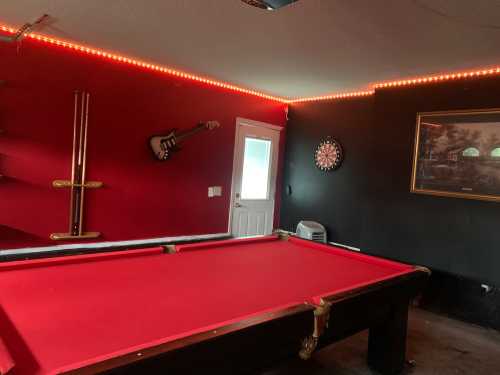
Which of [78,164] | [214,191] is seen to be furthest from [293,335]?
[214,191]

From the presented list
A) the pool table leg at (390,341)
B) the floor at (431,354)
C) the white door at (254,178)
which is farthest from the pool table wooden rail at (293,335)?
the white door at (254,178)

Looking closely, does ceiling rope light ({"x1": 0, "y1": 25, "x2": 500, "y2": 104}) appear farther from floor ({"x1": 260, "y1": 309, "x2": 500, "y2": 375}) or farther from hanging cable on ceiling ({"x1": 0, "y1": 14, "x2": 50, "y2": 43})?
floor ({"x1": 260, "y1": 309, "x2": 500, "y2": 375})

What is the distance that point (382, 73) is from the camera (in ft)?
11.7

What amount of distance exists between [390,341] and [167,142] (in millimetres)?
2890

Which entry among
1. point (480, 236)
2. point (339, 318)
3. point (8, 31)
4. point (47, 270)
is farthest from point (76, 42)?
point (480, 236)

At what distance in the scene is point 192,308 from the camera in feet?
4.85

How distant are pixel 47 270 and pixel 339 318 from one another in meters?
1.49

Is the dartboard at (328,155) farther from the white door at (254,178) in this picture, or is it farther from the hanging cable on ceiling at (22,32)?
the hanging cable on ceiling at (22,32)

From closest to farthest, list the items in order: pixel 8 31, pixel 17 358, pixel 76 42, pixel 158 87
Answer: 1. pixel 17 358
2. pixel 8 31
3. pixel 76 42
4. pixel 158 87

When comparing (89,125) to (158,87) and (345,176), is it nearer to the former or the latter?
(158,87)

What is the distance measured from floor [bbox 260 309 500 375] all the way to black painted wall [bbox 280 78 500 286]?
0.54 metres

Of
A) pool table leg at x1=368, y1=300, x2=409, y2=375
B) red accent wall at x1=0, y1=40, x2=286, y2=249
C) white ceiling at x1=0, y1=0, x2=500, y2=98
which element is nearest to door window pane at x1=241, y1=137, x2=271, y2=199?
red accent wall at x1=0, y1=40, x2=286, y2=249

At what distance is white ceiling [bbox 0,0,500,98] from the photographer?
7.39 ft

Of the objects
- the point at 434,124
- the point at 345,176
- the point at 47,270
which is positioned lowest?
the point at 47,270
